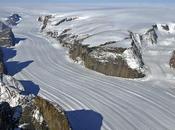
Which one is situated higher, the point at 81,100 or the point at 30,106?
the point at 30,106

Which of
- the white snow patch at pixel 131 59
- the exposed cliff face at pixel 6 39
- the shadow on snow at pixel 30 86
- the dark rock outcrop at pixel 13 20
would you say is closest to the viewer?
the shadow on snow at pixel 30 86

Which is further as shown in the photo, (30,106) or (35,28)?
(35,28)

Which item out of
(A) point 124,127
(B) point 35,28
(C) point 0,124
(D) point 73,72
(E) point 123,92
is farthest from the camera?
(B) point 35,28

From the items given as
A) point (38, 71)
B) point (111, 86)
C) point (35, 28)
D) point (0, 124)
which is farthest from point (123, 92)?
point (35, 28)

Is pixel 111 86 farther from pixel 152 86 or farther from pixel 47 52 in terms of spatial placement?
pixel 47 52

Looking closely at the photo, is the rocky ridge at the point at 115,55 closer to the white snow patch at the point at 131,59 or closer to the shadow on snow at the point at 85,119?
the white snow patch at the point at 131,59

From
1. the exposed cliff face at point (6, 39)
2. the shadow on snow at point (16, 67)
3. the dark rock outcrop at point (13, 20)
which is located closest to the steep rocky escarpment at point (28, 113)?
the shadow on snow at point (16, 67)

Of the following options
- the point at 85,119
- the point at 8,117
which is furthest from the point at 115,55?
the point at 8,117

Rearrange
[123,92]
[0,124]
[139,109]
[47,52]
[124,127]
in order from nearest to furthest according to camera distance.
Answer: [0,124] → [124,127] → [139,109] → [123,92] → [47,52]
